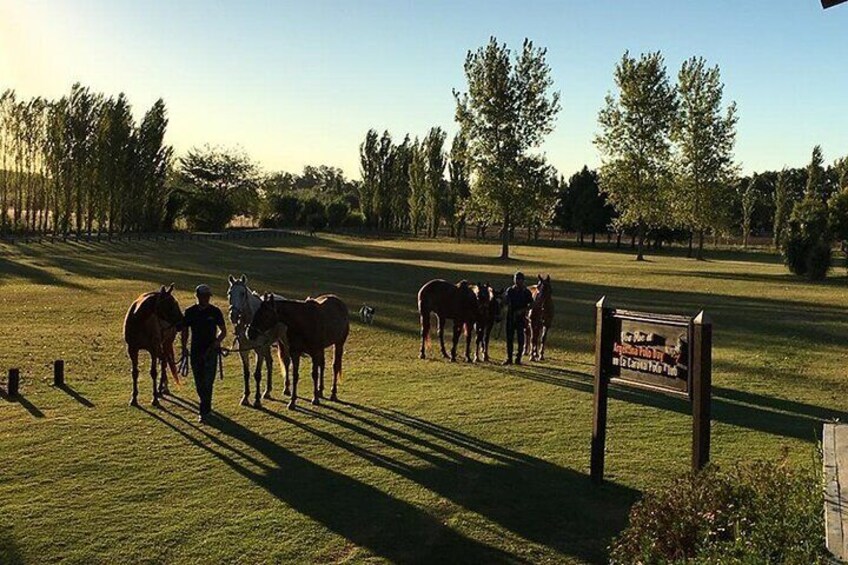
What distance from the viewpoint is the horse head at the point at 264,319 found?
11250 mm

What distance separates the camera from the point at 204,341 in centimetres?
1045

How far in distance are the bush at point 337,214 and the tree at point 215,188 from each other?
12.4 metres

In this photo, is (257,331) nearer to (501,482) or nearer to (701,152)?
(501,482)

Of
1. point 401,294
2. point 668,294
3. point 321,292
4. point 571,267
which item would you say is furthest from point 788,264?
point 321,292

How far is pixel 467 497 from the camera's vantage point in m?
7.91

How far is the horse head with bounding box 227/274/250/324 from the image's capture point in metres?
10.9

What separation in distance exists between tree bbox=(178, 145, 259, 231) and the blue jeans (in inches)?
3327

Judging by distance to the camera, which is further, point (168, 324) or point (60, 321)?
point (60, 321)

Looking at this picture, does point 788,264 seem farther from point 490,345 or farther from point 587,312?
point 490,345

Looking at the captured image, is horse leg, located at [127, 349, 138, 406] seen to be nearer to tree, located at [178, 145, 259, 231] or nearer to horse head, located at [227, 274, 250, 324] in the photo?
horse head, located at [227, 274, 250, 324]

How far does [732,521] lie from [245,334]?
27.8 ft

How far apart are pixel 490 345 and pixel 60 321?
13.8 metres

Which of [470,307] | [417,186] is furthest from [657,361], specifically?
[417,186]

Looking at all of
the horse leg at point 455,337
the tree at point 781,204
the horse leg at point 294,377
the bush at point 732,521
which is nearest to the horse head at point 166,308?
the horse leg at point 294,377
